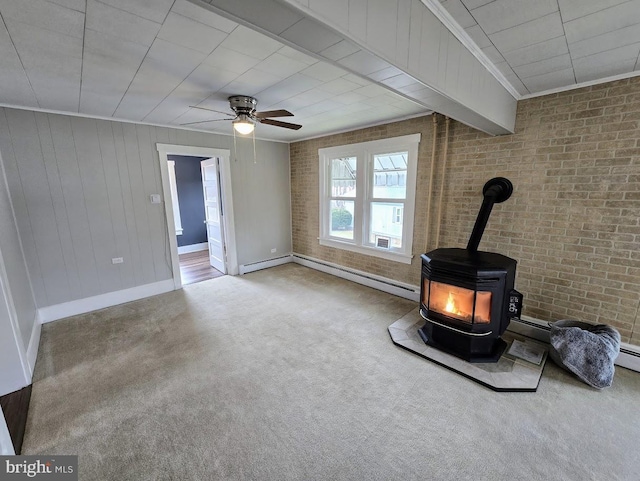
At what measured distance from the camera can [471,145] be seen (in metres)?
3.12

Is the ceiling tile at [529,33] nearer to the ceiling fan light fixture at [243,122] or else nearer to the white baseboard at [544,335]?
the ceiling fan light fixture at [243,122]

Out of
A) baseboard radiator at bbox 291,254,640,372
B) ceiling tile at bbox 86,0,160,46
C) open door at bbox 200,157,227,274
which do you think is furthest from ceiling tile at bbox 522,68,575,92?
open door at bbox 200,157,227,274

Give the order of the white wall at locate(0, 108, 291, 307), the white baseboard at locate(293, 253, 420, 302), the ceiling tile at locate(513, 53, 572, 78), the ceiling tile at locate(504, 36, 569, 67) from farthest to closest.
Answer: the white baseboard at locate(293, 253, 420, 302)
the white wall at locate(0, 108, 291, 307)
the ceiling tile at locate(513, 53, 572, 78)
the ceiling tile at locate(504, 36, 569, 67)

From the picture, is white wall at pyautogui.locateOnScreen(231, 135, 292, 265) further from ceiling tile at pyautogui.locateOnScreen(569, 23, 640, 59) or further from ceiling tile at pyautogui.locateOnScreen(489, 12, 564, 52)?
ceiling tile at pyautogui.locateOnScreen(569, 23, 640, 59)

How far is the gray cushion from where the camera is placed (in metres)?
2.18

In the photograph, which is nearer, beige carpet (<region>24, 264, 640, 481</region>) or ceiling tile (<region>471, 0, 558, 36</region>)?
ceiling tile (<region>471, 0, 558, 36</region>)

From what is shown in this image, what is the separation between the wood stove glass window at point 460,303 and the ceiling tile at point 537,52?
187 centimetres

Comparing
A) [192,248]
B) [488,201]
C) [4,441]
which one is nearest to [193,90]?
[4,441]

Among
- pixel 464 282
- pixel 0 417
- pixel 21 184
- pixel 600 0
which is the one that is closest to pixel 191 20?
pixel 600 0

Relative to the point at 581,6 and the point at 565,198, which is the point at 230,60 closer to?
the point at 581,6

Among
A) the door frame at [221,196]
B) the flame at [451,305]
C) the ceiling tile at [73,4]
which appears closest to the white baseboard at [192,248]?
the door frame at [221,196]

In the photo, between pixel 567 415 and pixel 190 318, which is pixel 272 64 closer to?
pixel 190 318

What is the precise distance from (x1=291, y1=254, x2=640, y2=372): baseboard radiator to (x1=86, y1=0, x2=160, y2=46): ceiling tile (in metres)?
3.81

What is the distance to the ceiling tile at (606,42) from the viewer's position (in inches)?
63.9
